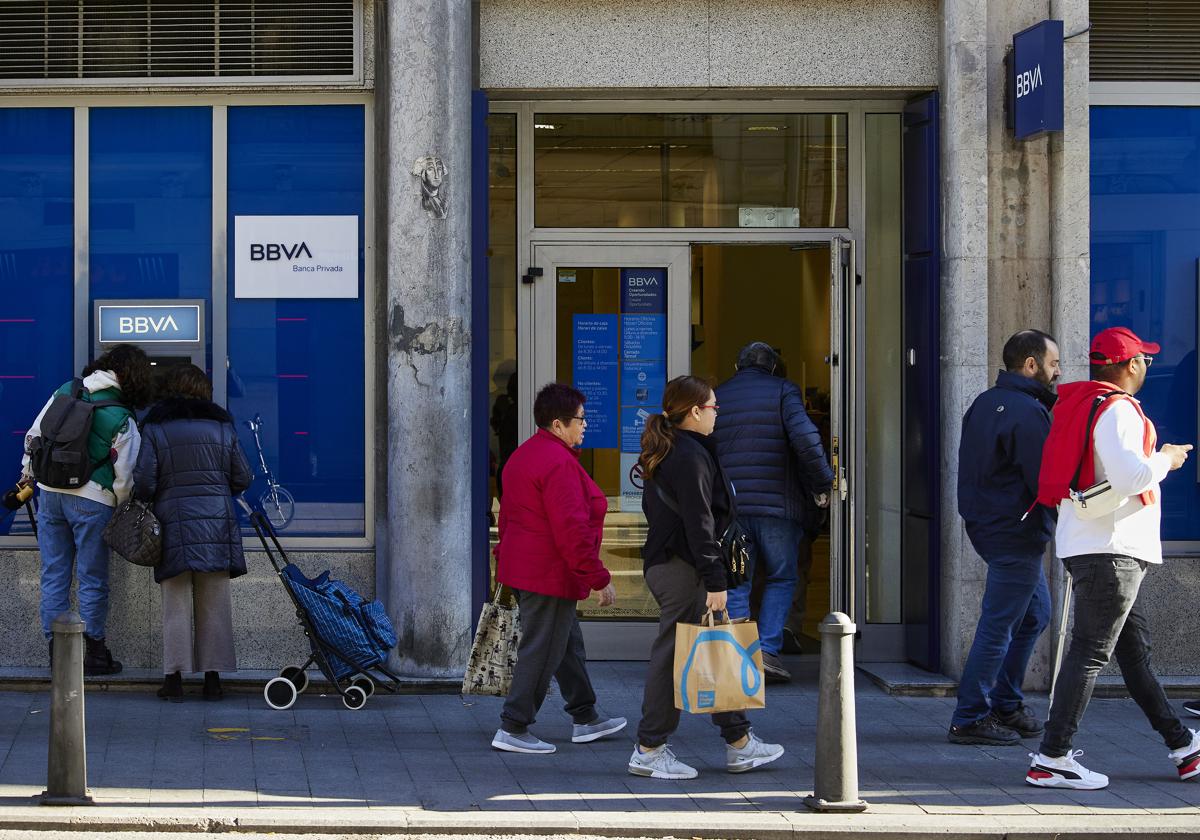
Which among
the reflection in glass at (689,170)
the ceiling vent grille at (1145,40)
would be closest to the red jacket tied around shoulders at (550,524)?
the reflection in glass at (689,170)

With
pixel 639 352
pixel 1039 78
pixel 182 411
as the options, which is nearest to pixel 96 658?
pixel 182 411

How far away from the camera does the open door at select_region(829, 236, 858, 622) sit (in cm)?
991

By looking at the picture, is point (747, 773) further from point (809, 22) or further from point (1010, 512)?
point (809, 22)

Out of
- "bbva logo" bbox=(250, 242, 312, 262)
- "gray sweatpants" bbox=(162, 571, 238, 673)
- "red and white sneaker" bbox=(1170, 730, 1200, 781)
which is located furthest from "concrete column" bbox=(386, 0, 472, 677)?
"red and white sneaker" bbox=(1170, 730, 1200, 781)

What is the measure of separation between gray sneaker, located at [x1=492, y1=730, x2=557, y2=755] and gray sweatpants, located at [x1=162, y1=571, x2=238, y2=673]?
2046mm

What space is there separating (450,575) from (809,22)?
157 inches

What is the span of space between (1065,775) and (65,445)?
558 cm

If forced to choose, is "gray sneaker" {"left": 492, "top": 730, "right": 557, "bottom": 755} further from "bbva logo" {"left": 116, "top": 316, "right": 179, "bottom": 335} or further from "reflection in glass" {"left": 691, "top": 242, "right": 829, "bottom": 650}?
"bbva logo" {"left": 116, "top": 316, "right": 179, "bottom": 335}

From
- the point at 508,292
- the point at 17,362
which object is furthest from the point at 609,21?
the point at 17,362

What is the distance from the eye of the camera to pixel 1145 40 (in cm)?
1001

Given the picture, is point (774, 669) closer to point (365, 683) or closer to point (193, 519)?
point (365, 683)

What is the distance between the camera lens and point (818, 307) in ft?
34.0

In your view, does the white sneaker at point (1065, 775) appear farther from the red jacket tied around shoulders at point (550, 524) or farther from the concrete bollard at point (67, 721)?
the concrete bollard at point (67, 721)

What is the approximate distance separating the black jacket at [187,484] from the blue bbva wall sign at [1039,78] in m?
4.97
